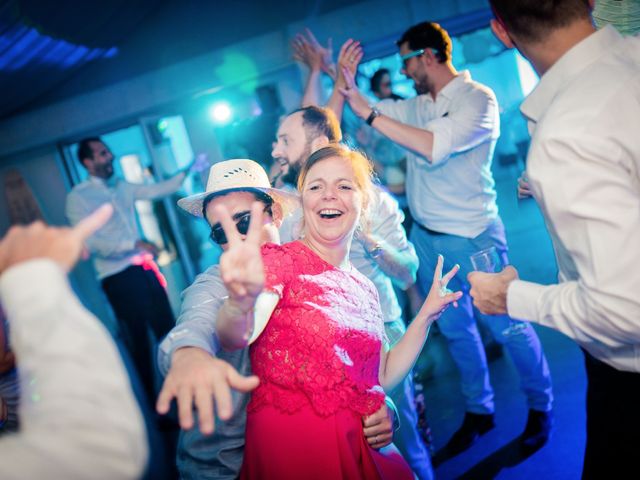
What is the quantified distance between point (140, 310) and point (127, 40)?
3.63 m

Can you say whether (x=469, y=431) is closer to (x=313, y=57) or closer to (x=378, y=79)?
(x=313, y=57)

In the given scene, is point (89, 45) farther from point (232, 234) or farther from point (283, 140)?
point (232, 234)

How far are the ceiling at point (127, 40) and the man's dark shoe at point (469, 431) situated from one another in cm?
471

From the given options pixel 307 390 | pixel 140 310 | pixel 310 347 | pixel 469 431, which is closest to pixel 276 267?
pixel 310 347

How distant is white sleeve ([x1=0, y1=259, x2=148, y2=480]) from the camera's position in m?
0.62

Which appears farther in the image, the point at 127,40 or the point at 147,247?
the point at 127,40

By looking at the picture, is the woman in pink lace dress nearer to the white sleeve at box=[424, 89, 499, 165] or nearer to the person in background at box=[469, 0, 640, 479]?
the person in background at box=[469, 0, 640, 479]

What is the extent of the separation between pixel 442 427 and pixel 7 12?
431 centimetres

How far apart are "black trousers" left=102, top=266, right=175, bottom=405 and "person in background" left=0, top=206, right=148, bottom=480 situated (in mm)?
3276

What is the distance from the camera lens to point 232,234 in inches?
35.3

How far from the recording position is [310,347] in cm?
128

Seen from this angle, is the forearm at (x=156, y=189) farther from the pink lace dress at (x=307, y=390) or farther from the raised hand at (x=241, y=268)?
the raised hand at (x=241, y=268)

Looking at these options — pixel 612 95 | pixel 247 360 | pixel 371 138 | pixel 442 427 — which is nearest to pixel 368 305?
pixel 247 360

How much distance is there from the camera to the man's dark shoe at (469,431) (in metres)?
2.52
